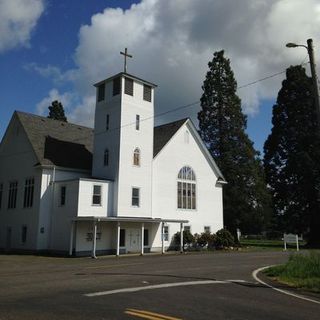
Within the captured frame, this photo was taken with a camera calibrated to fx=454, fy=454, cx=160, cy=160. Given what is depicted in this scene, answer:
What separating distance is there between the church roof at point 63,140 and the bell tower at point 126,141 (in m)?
2.35

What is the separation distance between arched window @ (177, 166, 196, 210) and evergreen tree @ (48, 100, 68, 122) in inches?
890

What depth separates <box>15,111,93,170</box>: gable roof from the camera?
37031 mm

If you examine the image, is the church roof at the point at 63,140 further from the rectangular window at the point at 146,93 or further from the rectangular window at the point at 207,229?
the rectangular window at the point at 207,229

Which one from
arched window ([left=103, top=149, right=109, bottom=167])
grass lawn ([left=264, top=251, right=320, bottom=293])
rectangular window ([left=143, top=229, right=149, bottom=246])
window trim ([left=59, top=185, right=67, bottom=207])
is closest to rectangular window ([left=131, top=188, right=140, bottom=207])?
rectangular window ([left=143, top=229, right=149, bottom=246])

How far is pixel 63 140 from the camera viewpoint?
40219 mm

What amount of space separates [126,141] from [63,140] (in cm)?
709

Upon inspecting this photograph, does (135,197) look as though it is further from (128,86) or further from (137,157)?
(128,86)

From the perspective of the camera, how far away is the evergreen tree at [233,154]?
4769 cm

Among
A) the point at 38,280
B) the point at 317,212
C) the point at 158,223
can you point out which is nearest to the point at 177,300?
the point at 38,280

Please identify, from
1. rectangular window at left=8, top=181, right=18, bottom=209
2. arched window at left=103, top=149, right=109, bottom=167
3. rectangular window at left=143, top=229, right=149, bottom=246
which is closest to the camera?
arched window at left=103, top=149, right=109, bottom=167

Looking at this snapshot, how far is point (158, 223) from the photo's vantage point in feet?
126

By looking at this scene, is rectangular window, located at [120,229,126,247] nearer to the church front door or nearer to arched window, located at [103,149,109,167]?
the church front door

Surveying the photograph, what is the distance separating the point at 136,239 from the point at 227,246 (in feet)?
29.7

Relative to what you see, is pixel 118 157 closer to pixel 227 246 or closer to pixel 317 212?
pixel 227 246
